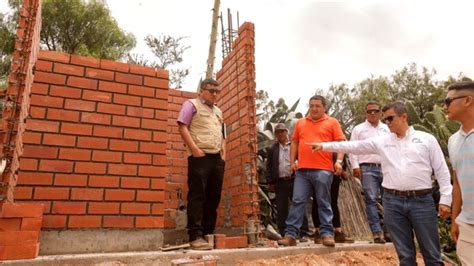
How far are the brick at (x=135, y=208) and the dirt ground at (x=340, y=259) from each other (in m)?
0.88

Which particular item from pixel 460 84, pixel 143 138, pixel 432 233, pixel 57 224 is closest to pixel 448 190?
pixel 432 233

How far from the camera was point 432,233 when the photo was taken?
3047mm

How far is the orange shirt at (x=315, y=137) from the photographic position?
4.16 m

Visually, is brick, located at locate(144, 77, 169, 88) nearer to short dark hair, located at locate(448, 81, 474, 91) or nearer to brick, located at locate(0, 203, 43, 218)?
brick, located at locate(0, 203, 43, 218)

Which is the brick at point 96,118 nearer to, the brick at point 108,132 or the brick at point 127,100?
the brick at point 108,132

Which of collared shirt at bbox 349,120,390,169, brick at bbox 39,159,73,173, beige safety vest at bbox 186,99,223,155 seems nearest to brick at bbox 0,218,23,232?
brick at bbox 39,159,73,173

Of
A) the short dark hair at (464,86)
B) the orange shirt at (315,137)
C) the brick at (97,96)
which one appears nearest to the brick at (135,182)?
the brick at (97,96)

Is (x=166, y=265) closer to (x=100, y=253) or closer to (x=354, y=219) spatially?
(x=100, y=253)

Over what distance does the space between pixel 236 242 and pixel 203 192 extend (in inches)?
21.2

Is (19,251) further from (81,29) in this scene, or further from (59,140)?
(81,29)

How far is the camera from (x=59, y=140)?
3182mm

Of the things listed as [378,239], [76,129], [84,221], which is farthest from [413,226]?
[76,129]

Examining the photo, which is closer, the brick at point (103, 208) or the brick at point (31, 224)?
the brick at point (31, 224)

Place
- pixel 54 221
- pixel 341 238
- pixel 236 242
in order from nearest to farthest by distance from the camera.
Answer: pixel 54 221, pixel 236 242, pixel 341 238
